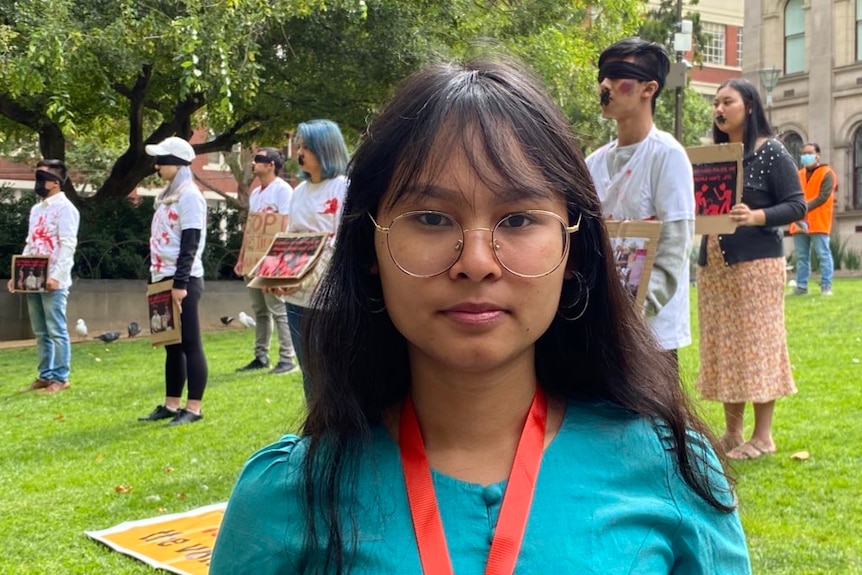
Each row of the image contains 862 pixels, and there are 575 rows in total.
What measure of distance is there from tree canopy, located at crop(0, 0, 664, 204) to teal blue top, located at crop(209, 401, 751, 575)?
7358 mm

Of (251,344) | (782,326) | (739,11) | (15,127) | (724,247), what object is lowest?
(251,344)

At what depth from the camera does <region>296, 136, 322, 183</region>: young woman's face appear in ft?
20.0

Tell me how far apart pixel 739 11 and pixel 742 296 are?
159 feet

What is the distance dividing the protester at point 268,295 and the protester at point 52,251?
160 centimetres

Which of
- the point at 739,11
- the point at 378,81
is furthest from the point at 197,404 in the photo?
the point at 739,11

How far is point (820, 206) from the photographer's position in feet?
50.0

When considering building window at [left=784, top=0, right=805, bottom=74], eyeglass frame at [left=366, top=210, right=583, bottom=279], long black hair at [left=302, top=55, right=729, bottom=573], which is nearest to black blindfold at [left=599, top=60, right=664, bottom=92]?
long black hair at [left=302, top=55, right=729, bottom=573]

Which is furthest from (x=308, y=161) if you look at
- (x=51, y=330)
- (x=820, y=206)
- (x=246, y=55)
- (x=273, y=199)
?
(x=820, y=206)

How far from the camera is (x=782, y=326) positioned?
579 centimetres

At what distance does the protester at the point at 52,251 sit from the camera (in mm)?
9711

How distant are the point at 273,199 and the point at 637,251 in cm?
602

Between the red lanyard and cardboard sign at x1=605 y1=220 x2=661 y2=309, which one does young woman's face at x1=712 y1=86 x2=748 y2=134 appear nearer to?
cardboard sign at x1=605 y1=220 x2=661 y2=309

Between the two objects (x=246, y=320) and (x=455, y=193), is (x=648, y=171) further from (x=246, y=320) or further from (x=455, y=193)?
(x=246, y=320)

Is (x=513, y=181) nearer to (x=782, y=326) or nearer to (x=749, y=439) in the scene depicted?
(x=782, y=326)
